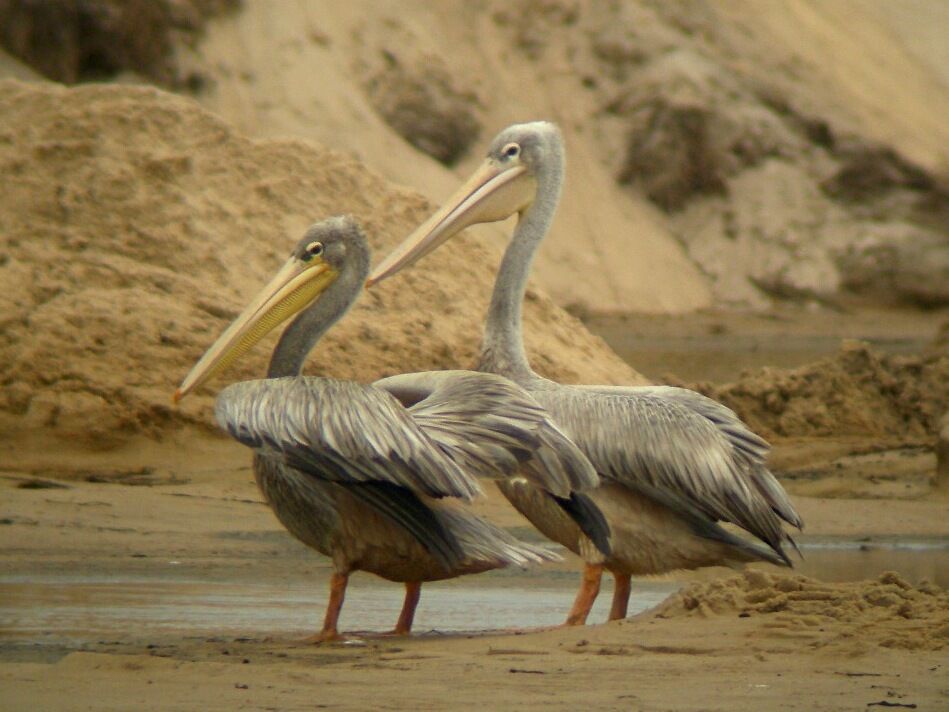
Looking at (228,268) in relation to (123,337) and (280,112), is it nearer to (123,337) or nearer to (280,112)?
(123,337)

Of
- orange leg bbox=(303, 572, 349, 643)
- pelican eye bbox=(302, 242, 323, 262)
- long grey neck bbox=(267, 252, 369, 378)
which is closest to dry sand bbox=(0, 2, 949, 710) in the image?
orange leg bbox=(303, 572, 349, 643)

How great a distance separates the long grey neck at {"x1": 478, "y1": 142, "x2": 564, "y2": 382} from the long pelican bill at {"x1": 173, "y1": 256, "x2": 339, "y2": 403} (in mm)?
607

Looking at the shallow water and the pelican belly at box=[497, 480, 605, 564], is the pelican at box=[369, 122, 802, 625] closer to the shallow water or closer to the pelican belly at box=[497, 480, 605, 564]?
the pelican belly at box=[497, 480, 605, 564]

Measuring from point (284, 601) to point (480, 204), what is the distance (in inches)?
75.3

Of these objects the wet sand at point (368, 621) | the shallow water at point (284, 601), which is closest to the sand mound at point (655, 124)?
the wet sand at point (368, 621)

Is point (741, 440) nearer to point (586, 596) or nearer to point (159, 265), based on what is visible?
point (586, 596)

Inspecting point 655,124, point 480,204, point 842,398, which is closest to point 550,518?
point 480,204

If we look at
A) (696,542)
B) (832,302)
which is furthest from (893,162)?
(696,542)

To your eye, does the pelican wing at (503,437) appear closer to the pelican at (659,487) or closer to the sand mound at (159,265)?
the pelican at (659,487)

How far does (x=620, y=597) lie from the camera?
668 cm

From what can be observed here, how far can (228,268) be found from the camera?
9.95m

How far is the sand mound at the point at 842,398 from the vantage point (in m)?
11.4

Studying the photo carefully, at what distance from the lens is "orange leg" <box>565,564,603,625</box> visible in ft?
20.7

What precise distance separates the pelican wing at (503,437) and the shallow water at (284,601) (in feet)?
2.55
